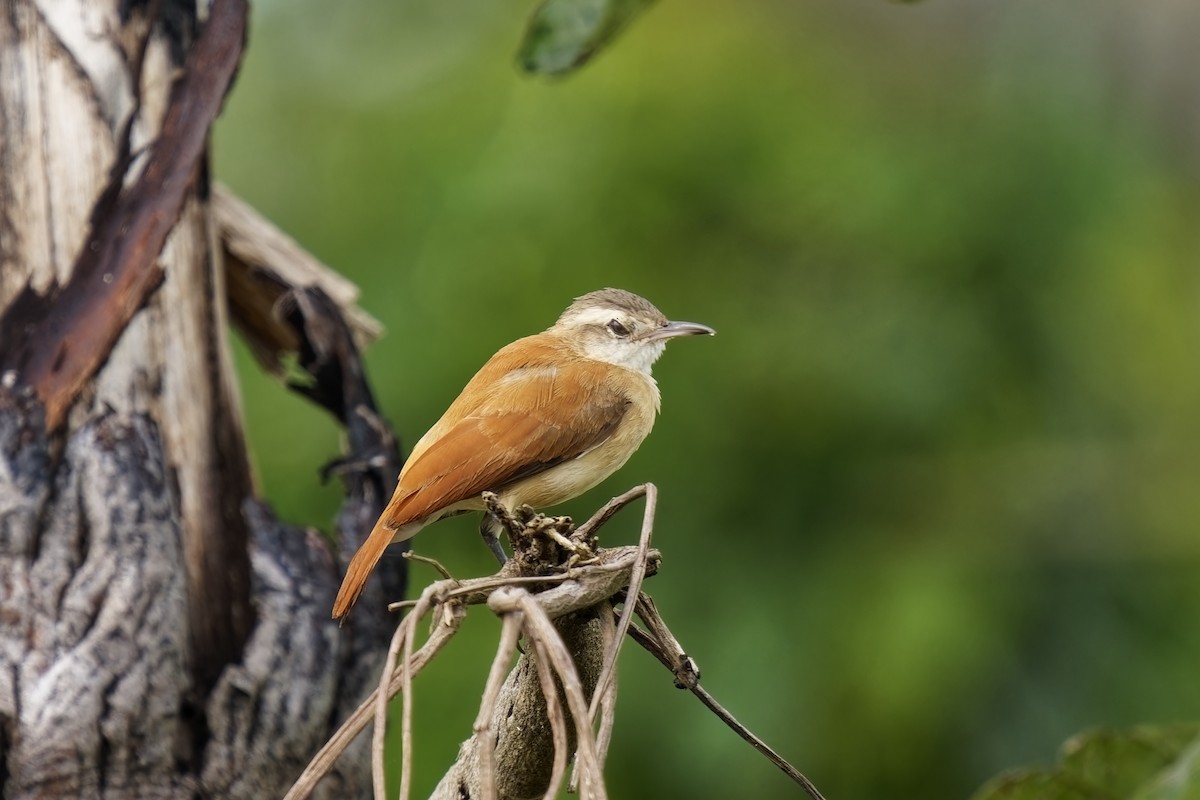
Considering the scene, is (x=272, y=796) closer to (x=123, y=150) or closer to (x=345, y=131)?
(x=123, y=150)

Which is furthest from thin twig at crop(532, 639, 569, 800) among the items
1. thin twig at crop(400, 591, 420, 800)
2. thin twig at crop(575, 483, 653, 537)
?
thin twig at crop(575, 483, 653, 537)

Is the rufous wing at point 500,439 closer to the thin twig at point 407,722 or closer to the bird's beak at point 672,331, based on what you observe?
the bird's beak at point 672,331

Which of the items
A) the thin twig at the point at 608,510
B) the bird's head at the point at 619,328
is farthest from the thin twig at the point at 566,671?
the bird's head at the point at 619,328

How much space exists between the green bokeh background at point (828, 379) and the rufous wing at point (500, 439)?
2.31m

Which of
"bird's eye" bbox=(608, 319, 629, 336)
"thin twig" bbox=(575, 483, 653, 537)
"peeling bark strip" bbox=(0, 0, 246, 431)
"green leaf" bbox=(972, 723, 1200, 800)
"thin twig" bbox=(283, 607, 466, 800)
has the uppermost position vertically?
"peeling bark strip" bbox=(0, 0, 246, 431)

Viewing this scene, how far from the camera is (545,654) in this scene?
6.15 ft

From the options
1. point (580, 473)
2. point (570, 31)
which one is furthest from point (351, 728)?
point (580, 473)

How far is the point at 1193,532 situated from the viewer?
6.80 metres

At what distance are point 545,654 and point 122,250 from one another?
2.13 m

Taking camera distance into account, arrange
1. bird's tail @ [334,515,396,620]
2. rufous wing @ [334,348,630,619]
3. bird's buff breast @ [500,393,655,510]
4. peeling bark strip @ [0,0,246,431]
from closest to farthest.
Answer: bird's tail @ [334,515,396,620] → rufous wing @ [334,348,630,619] → peeling bark strip @ [0,0,246,431] → bird's buff breast @ [500,393,655,510]

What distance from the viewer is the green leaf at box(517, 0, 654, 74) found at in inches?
121

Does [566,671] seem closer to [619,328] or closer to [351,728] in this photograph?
[351,728]

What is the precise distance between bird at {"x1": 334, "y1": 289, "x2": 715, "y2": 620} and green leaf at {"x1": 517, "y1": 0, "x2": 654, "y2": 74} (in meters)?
0.80

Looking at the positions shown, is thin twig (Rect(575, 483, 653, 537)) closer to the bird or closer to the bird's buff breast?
the bird
